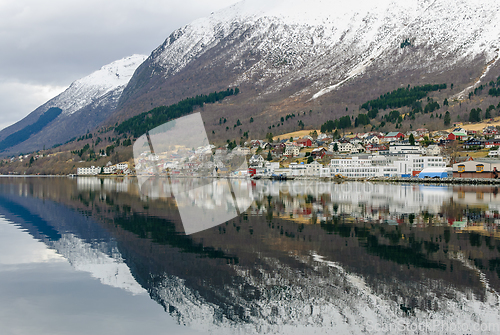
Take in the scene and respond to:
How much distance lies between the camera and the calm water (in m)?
8.91

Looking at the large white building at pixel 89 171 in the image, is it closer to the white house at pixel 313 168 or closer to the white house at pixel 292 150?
the white house at pixel 292 150

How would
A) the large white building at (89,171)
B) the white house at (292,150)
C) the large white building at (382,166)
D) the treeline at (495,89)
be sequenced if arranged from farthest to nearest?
1. the large white building at (89,171)
2. the treeline at (495,89)
3. the white house at (292,150)
4. the large white building at (382,166)

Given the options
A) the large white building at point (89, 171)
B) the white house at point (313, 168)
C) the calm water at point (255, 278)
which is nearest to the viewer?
the calm water at point (255, 278)

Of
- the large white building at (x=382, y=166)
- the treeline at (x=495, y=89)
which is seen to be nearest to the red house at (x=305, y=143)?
the large white building at (x=382, y=166)

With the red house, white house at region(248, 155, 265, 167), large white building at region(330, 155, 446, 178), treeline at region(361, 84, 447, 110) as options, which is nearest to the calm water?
large white building at region(330, 155, 446, 178)

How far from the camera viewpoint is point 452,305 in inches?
371

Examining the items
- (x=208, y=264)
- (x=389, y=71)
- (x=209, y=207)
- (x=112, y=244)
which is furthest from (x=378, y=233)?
(x=389, y=71)

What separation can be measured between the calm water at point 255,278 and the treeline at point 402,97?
134708mm

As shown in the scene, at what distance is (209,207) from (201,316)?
20.1 m

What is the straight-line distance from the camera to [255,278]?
11.5 meters

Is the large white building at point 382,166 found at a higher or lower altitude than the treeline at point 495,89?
lower

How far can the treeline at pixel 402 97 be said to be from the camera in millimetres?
147375

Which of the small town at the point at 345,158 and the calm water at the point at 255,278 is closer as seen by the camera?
Result: the calm water at the point at 255,278

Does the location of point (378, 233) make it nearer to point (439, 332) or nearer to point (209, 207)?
point (439, 332)
